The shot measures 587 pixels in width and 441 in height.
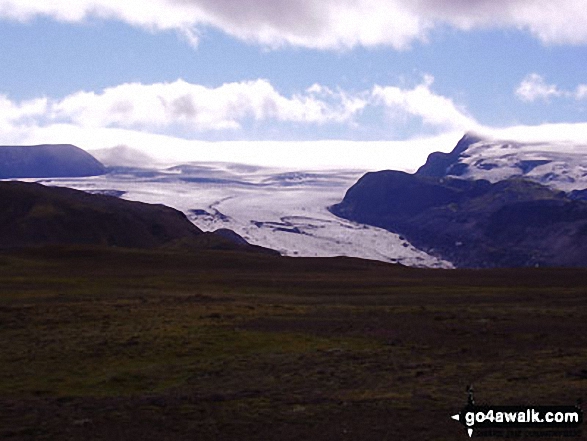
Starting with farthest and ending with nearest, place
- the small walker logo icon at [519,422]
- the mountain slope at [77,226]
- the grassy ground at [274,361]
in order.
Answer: the mountain slope at [77,226] → the grassy ground at [274,361] → the small walker logo icon at [519,422]

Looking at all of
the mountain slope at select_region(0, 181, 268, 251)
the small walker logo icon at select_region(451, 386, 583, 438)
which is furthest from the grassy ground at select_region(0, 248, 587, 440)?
the mountain slope at select_region(0, 181, 268, 251)

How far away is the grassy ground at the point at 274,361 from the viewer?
21.8m

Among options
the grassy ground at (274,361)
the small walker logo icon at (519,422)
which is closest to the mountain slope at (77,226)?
the grassy ground at (274,361)

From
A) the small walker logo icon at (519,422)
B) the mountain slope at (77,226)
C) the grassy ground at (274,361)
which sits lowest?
the mountain slope at (77,226)

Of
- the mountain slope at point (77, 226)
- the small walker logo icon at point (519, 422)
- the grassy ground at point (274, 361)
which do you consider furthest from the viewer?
the mountain slope at point (77, 226)

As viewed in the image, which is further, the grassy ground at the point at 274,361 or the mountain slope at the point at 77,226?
the mountain slope at the point at 77,226

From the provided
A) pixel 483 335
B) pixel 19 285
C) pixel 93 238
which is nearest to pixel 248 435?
pixel 483 335

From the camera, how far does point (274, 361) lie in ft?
104

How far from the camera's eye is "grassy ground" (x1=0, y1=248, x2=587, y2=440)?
71.6 ft

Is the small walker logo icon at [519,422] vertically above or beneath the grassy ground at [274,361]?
above

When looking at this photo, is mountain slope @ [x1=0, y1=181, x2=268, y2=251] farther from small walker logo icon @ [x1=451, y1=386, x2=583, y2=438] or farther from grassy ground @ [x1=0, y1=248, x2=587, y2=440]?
small walker logo icon @ [x1=451, y1=386, x2=583, y2=438]

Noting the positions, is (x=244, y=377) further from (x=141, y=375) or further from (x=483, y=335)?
(x=483, y=335)

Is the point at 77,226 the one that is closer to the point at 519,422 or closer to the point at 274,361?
the point at 274,361

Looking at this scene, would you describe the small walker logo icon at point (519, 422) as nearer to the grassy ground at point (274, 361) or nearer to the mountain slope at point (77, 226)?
the grassy ground at point (274, 361)
